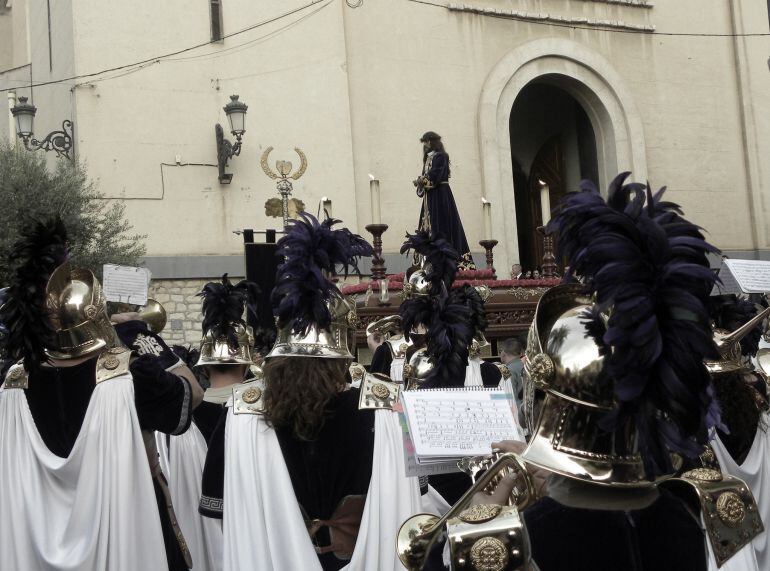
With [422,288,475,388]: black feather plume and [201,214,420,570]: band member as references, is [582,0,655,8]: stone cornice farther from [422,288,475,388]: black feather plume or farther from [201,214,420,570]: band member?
[201,214,420,570]: band member

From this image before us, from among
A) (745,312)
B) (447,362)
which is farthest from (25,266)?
(745,312)

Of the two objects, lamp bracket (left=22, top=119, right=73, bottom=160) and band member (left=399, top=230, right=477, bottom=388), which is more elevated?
lamp bracket (left=22, top=119, right=73, bottom=160)

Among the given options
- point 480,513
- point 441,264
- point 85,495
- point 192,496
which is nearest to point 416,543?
point 480,513

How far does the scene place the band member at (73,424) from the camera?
12.7 feet

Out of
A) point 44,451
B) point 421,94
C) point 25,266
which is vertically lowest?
point 44,451

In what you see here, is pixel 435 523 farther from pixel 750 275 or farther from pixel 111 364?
pixel 750 275

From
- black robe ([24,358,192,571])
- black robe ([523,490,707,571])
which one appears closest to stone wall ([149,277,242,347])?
black robe ([24,358,192,571])

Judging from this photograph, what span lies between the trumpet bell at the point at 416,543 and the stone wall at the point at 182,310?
40.8 feet

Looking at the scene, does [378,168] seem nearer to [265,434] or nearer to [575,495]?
[265,434]

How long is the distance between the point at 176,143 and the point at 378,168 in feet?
11.3

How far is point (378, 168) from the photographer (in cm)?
1582

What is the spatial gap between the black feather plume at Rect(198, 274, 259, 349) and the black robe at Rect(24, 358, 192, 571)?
1281 millimetres

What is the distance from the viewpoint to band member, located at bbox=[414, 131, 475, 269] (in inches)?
436

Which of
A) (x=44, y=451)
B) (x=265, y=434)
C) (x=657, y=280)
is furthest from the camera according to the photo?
(x=44, y=451)
